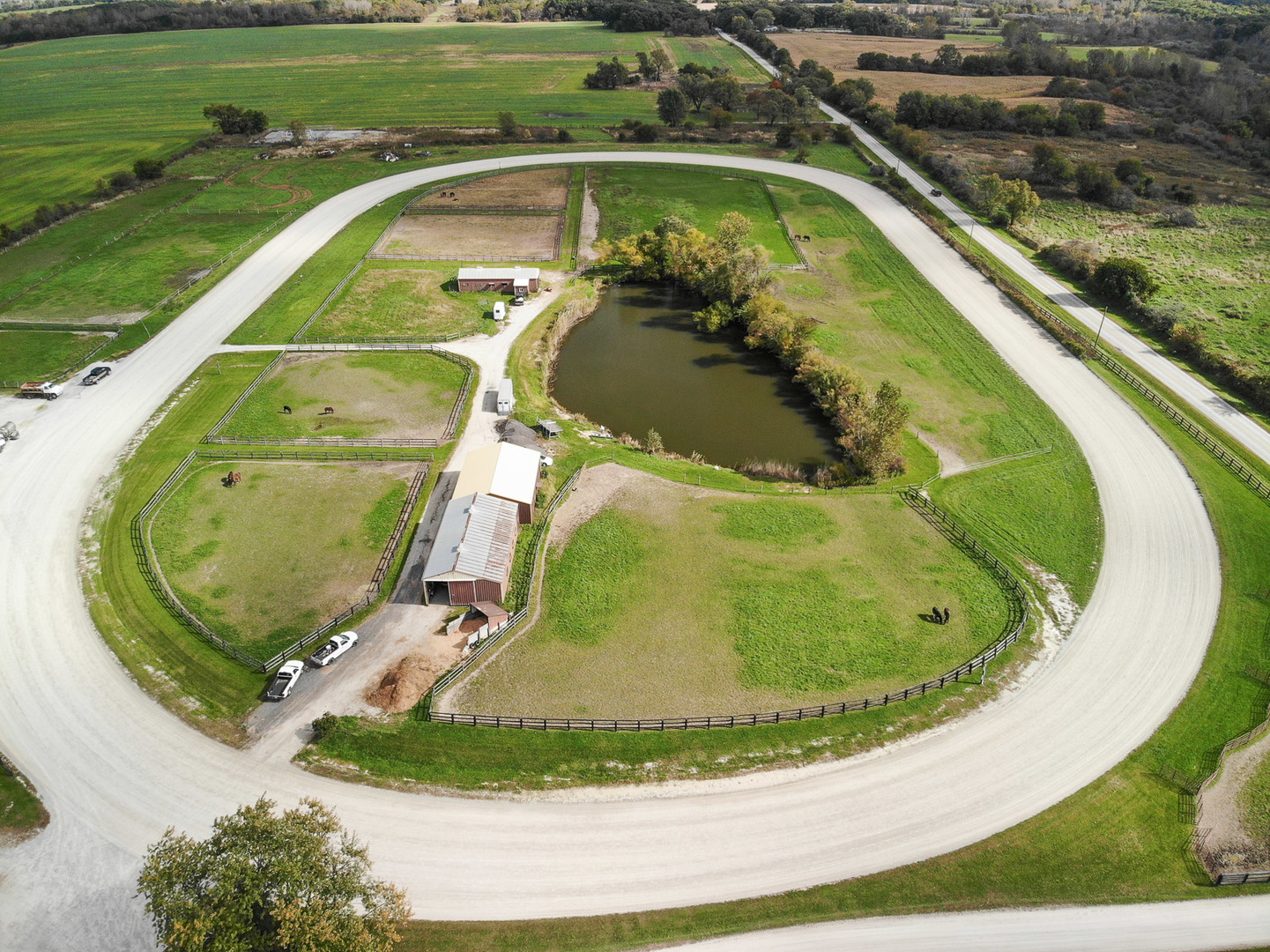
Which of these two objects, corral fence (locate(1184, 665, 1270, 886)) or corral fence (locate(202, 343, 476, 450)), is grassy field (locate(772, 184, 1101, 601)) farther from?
corral fence (locate(202, 343, 476, 450))

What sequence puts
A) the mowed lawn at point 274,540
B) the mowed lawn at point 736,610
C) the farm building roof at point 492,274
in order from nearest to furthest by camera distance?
the mowed lawn at point 736,610, the mowed lawn at point 274,540, the farm building roof at point 492,274

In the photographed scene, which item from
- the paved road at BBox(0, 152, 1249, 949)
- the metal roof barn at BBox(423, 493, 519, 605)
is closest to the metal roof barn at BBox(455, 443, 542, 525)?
the metal roof barn at BBox(423, 493, 519, 605)

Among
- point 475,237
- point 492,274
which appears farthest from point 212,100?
point 492,274

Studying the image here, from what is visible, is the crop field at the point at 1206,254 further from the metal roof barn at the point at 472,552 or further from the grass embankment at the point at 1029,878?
the metal roof barn at the point at 472,552

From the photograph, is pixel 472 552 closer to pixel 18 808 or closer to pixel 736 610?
pixel 736 610

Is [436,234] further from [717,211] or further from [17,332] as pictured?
[17,332]

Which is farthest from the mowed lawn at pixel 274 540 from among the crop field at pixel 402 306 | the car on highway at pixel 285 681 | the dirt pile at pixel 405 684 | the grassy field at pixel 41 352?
the grassy field at pixel 41 352
